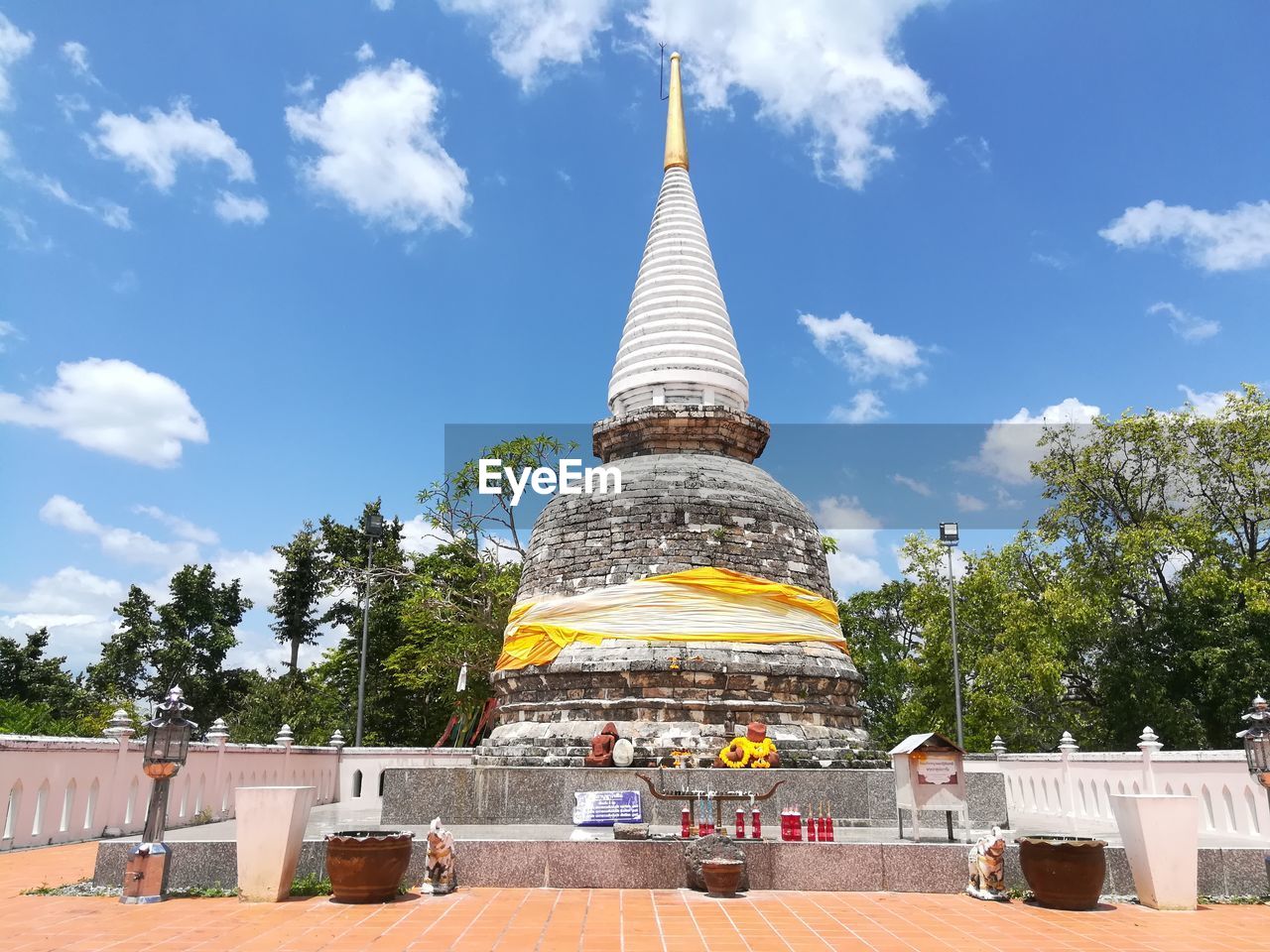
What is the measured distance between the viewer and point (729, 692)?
13836 mm

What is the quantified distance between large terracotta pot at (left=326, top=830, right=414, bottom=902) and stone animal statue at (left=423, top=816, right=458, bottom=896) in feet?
1.08

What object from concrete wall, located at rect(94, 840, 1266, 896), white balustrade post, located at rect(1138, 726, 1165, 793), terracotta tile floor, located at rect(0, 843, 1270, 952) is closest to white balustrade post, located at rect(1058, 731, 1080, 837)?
white balustrade post, located at rect(1138, 726, 1165, 793)

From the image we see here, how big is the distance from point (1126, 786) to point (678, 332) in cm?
1069

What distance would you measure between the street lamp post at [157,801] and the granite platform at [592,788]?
377cm

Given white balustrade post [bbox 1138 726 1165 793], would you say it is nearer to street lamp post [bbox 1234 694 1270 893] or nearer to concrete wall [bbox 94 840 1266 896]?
street lamp post [bbox 1234 694 1270 893]

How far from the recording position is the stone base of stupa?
1334 centimetres

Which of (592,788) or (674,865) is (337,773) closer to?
(592,788)

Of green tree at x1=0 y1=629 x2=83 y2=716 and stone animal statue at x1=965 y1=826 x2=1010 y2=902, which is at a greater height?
green tree at x1=0 y1=629 x2=83 y2=716

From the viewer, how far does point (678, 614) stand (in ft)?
46.9

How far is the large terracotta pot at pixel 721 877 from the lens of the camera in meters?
8.06

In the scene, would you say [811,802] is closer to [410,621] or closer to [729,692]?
[729,692]

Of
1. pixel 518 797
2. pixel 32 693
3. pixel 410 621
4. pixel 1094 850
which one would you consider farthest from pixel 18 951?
pixel 32 693

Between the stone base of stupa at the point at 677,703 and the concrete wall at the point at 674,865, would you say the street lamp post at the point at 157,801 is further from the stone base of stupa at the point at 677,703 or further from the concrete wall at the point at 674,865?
the stone base of stupa at the point at 677,703

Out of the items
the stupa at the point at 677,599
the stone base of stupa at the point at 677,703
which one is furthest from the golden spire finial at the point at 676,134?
the stone base of stupa at the point at 677,703
